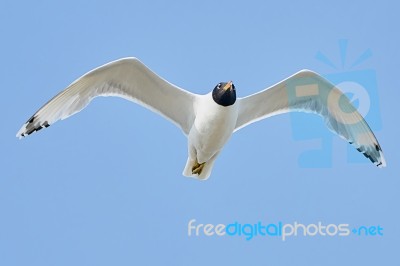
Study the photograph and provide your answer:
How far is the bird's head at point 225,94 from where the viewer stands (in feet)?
27.8

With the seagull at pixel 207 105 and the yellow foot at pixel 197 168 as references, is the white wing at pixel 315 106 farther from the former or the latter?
the yellow foot at pixel 197 168

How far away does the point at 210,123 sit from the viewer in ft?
28.0

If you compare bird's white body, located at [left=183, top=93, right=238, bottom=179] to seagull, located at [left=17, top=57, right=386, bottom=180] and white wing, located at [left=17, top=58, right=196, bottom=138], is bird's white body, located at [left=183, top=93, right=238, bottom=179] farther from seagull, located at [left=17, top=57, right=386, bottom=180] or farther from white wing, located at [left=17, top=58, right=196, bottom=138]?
white wing, located at [left=17, top=58, right=196, bottom=138]

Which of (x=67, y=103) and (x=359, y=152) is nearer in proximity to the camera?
(x=67, y=103)

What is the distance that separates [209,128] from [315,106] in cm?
112

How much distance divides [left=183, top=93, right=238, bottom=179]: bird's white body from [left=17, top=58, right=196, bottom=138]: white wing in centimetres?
19

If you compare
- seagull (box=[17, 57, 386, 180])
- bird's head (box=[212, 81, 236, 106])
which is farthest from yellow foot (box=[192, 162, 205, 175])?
bird's head (box=[212, 81, 236, 106])

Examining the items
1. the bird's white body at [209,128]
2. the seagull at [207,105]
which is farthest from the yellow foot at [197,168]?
the bird's white body at [209,128]

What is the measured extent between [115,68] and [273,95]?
148cm

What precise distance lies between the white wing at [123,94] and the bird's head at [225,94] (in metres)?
0.36

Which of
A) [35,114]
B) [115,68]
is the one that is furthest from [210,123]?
[35,114]

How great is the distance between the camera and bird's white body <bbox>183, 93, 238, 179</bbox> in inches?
335

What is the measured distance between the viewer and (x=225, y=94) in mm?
8469

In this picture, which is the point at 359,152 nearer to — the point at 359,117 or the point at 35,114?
the point at 359,117
